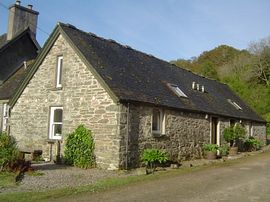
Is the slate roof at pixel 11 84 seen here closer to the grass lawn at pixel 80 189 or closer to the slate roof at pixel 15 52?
the slate roof at pixel 15 52

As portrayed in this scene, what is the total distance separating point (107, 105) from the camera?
15.6 meters

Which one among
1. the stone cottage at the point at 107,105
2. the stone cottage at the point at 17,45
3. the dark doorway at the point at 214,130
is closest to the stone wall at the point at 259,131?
the dark doorway at the point at 214,130

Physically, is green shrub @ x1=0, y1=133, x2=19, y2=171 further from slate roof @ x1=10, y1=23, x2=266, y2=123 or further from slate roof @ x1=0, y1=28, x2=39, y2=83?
slate roof @ x1=0, y1=28, x2=39, y2=83

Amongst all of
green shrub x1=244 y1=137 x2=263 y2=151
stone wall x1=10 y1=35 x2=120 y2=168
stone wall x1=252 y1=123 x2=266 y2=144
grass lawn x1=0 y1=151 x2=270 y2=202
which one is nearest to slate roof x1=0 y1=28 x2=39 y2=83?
stone wall x1=10 y1=35 x2=120 y2=168

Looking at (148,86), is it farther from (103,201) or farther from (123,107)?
(103,201)

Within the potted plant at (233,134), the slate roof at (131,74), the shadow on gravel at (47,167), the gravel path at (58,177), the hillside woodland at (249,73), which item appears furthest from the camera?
the hillside woodland at (249,73)

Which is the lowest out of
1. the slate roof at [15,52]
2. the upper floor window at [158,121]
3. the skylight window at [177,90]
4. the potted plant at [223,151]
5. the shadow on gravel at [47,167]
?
the shadow on gravel at [47,167]

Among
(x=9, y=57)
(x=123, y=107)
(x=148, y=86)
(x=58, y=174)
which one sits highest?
(x=9, y=57)

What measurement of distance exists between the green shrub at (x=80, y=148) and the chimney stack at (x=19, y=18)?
16.0m

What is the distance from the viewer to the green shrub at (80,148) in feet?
51.8

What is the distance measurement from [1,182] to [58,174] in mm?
2609

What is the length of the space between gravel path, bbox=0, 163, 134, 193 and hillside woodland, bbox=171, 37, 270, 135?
30685 millimetres

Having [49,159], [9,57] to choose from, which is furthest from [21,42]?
[49,159]

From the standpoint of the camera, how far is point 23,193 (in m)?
9.79
